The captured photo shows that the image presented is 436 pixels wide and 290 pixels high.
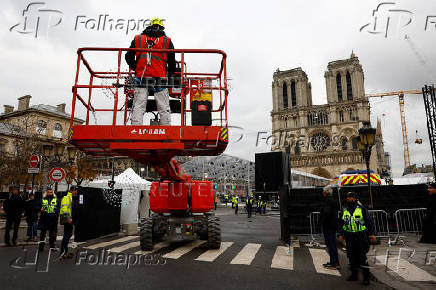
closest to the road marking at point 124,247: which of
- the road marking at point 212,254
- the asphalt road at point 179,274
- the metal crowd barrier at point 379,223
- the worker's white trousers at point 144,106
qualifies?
the asphalt road at point 179,274

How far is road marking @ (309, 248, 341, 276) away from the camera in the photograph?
6290 mm

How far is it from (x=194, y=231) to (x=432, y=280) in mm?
5989

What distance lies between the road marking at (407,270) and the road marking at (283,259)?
2.21 metres

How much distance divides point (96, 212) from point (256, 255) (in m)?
6.76

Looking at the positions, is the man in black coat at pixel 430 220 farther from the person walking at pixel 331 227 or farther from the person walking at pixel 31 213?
the person walking at pixel 31 213

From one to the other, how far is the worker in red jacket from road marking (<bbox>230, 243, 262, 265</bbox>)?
4.32 m

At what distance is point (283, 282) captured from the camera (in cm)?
550

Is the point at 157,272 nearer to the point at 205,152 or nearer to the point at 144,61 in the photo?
the point at 205,152

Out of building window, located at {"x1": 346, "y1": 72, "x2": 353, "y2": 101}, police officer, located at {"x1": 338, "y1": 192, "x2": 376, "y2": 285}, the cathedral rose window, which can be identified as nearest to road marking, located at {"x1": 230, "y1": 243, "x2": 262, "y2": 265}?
police officer, located at {"x1": 338, "y1": 192, "x2": 376, "y2": 285}

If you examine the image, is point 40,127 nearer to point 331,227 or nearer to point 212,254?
point 212,254

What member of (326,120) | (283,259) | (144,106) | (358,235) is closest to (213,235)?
(283,259)

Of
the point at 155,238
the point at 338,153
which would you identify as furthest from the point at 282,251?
the point at 338,153

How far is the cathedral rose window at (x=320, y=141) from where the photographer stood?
72438 millimetres

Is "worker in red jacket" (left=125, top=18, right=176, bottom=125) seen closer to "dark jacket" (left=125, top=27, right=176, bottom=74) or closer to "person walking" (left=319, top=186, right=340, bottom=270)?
"dark jacket" (left=125, top=27, right=176, bottom=74)
